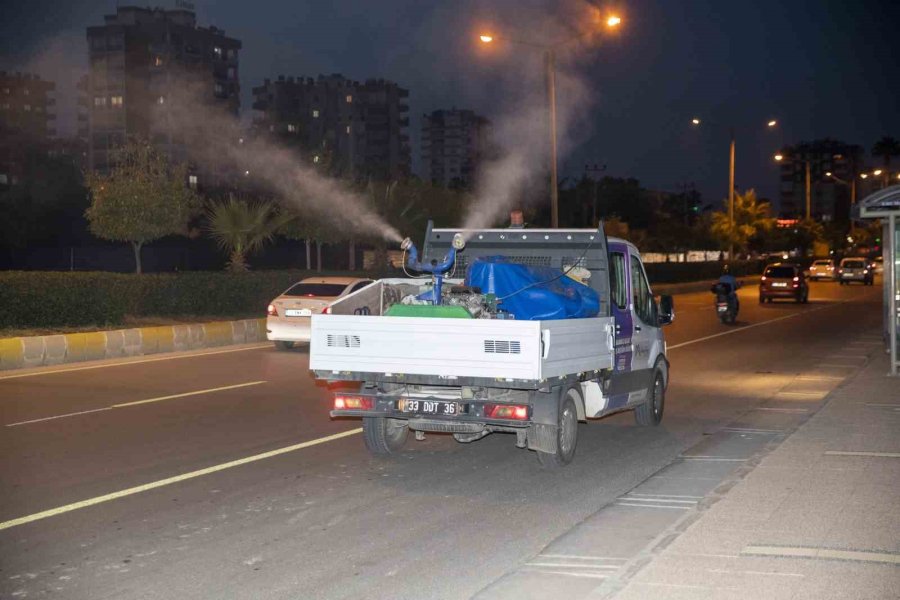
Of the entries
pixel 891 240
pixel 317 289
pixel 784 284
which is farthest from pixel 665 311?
pixel 784 284

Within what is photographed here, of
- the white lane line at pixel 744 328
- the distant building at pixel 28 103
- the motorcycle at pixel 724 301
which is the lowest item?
the white lane line at pixel 744 328

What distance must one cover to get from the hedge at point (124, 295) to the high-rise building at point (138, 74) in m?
99.8

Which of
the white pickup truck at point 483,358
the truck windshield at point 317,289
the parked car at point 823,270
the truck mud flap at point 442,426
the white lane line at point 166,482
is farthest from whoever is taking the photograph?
the parked car at point 823,270

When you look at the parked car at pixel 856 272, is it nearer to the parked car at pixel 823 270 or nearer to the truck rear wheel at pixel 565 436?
the parked car at pixel 823 270

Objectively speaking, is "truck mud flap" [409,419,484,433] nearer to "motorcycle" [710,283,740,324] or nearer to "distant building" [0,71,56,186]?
"motorcycle" [710,283,740,324]

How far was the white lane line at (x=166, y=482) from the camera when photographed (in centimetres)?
781

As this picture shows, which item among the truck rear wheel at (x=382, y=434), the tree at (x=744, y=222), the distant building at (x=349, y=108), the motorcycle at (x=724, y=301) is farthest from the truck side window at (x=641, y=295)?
the distant building at (x=349, y=108)

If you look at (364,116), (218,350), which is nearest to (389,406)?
(218,350)

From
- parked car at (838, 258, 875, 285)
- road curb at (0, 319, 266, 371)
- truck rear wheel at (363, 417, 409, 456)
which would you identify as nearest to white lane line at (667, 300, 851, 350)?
road curb at (0, 319, 266, 371)

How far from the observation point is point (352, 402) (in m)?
9.71

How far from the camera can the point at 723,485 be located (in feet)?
28.1

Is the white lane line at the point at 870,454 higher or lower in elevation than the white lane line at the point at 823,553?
higher

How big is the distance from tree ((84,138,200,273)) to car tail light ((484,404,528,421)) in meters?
19.9

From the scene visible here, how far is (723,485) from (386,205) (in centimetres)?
3029
